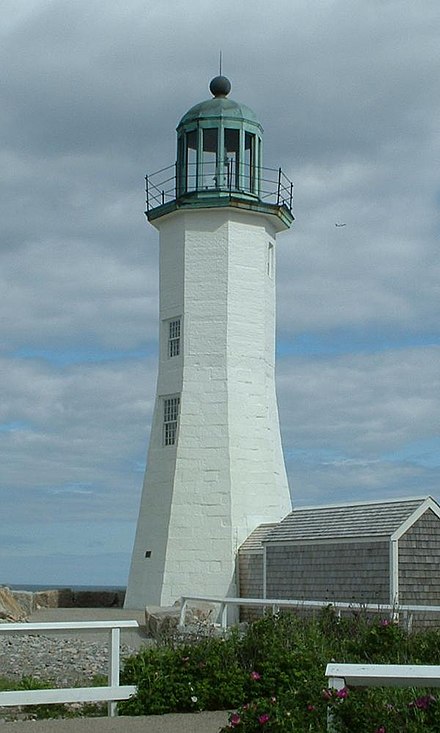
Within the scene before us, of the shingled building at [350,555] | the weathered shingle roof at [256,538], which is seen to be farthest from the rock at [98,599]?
the shingled building at [350,555]

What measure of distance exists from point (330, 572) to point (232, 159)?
11.6 metres

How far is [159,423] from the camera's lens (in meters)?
28.7

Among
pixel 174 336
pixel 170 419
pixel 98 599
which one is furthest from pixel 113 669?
pixel 98 599

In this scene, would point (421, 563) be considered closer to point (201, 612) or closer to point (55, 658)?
point (201, 612)

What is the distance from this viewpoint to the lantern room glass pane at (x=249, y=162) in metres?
29.1

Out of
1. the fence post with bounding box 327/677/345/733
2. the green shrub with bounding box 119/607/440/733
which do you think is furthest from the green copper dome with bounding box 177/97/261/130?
the fence post with bounding box 327/677/345/733

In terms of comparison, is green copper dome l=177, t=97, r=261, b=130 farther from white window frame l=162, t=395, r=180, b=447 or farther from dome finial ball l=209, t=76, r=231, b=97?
white window frame l=162, t=395, r=180, b=447

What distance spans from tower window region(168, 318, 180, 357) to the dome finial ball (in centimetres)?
618

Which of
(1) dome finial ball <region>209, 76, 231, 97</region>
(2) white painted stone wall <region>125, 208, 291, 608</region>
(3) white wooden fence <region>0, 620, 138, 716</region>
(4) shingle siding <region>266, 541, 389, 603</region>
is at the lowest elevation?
(3) white wooden fence <region>0, 620, 138, 716</region>

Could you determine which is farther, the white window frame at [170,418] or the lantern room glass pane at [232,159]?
the lantern room glass pane at [232,159]

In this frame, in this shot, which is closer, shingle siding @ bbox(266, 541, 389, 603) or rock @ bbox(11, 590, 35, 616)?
shingle siding @ bbox(266, 541, 389, 603)

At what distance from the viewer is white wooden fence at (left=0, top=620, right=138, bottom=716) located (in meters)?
10.4

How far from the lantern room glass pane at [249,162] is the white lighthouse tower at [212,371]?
0.09 feet

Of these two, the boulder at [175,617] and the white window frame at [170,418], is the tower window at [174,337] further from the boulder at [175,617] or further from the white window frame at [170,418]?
the boulder at [175,617]
